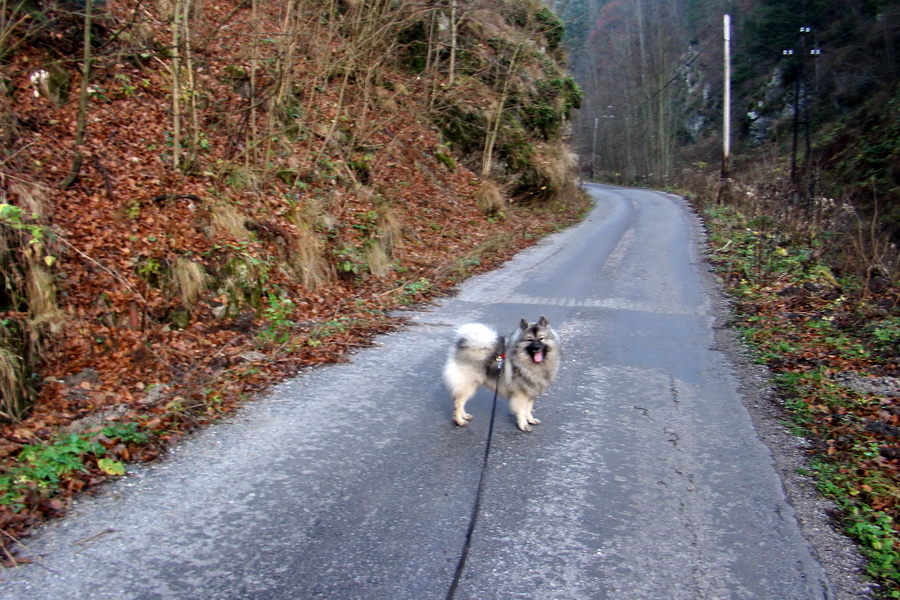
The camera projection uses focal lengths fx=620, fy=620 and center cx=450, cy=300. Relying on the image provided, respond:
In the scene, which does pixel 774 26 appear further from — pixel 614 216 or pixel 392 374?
pixel 392 374

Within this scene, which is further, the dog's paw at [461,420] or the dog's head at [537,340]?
the dog's paw at [461,420]

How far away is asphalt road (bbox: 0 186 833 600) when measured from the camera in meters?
3.80

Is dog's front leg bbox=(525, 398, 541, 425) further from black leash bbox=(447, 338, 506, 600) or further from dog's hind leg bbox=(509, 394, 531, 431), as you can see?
black leash bbox=(447, 338, 506, 600)

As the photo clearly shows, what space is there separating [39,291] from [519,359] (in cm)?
555

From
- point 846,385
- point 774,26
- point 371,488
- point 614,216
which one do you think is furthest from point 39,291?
point 774,26

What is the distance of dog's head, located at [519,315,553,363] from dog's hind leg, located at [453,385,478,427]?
67cm

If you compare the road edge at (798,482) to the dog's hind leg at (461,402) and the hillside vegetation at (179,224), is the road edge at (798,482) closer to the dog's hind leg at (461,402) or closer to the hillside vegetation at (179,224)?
the dog's hind leg at (461,402)

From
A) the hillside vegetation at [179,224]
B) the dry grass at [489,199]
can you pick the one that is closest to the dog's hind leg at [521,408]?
the hillside vegetation at [179,224]

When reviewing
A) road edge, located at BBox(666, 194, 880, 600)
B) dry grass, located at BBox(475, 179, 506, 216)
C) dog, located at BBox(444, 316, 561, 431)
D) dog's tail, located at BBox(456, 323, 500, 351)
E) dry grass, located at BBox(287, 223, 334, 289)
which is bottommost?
road edge, located at BBox(666, 194, 880, 600)

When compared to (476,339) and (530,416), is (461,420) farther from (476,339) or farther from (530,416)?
(476,339)

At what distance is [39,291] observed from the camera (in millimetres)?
7129

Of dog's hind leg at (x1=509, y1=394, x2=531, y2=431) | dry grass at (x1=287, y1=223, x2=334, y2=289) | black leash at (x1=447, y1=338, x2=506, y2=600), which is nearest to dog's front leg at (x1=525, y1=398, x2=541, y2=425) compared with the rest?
dog's hind leg at (x1=509, y1=394, x2=531, y2=431)

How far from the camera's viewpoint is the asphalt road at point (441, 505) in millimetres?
3803

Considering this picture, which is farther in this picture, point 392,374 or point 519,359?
point 392,374
